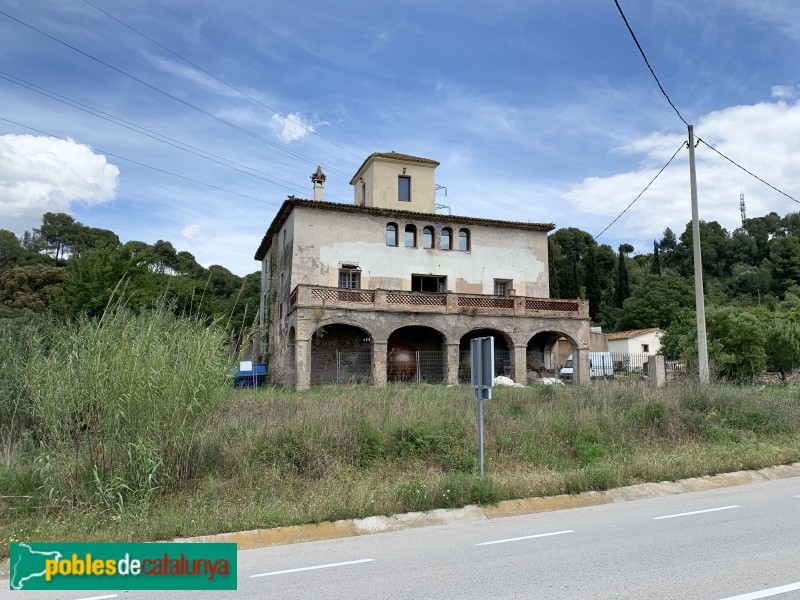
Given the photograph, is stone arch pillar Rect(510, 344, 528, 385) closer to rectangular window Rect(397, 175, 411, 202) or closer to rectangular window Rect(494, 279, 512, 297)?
rectangular window Rect(494, 279, 512, 297)

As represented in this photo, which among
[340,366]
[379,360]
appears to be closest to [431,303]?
[379,360]

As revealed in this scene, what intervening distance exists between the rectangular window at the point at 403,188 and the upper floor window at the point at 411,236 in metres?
3.45

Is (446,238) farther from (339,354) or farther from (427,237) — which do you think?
(339,354)

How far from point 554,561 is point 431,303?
22.5 meters

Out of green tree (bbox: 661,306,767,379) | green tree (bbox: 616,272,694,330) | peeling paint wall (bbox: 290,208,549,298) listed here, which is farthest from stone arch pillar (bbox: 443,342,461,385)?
green tree (bbox: 616,272,694,330)

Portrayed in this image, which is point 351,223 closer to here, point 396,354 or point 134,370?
point 396,354

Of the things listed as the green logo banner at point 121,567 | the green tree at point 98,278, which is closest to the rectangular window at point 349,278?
the green tree at point 98,278

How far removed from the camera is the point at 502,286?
33.3 meters

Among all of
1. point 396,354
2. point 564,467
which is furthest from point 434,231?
point 564,467

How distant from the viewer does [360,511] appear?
7.18 metres

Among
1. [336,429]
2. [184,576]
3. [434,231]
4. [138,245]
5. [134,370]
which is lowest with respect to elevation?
[184,576]

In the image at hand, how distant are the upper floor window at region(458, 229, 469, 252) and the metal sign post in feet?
78.9

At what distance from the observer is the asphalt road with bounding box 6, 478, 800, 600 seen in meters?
4.62

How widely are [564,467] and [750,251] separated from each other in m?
99.0
